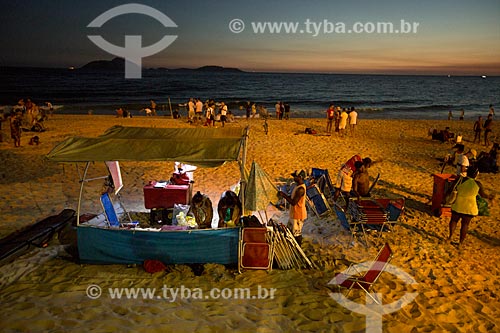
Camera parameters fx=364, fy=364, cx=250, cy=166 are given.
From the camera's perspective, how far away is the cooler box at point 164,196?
26.5 feet

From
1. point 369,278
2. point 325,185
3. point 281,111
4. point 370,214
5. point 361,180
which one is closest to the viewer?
point 369,278

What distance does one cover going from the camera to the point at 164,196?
Result: 8.10m

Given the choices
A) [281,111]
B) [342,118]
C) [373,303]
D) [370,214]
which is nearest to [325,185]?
[370,214]

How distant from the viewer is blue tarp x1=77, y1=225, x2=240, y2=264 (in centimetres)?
612

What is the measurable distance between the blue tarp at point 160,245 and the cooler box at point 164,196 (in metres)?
1.94

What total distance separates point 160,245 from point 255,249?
1.61 metres

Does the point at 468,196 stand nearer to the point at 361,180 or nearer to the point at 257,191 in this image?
the point at 361,180

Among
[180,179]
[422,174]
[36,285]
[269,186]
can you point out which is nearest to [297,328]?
[269,186]

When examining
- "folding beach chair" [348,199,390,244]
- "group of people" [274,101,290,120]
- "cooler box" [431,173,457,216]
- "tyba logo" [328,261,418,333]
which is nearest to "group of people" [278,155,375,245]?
"folding beach chair" [348,199,390,244]

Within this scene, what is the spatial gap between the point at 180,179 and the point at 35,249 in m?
3.25

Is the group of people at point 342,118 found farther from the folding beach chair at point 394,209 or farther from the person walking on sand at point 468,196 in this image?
the person walking on sand at point 468,196

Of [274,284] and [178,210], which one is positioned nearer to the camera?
[274,284]

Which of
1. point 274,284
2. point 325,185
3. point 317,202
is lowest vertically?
point 274,284

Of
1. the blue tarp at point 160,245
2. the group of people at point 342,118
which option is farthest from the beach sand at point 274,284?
the group of people at point 342,118
